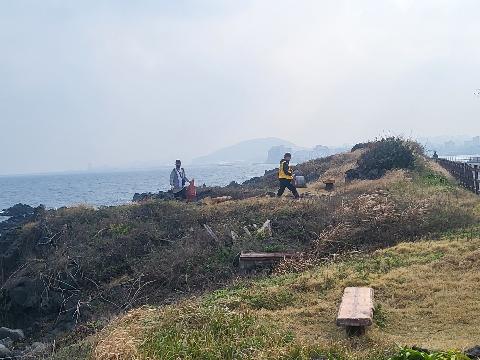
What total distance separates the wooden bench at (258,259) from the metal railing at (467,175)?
907cm

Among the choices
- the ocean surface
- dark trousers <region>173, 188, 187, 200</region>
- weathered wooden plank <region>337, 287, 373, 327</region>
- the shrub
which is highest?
the shrub

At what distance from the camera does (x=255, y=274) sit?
12.6m

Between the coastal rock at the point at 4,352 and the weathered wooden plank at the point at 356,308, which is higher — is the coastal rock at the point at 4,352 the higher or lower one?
the lower one

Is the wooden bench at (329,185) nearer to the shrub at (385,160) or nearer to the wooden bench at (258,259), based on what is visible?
the shrub at (385,160)

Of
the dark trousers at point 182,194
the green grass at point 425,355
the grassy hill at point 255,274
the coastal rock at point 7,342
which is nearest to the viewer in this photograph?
the green grass at point 425,355

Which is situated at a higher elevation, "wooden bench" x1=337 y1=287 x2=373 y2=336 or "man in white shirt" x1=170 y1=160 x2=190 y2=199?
"man in white shirt" x1=170 y1=160 x2=190 y2=199

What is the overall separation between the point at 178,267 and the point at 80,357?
22.5 feet

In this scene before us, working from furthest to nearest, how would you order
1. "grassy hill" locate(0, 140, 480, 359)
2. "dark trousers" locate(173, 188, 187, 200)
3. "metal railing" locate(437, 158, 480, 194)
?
"dark trousers" locate(173, 188, 187, 200) < "metal railing" locate(437, 158, 480, 194) < "grassy hill" locate(0, 140, 480, 359)

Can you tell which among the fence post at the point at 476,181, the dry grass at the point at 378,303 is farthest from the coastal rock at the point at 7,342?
the fence post at the point at 476,181

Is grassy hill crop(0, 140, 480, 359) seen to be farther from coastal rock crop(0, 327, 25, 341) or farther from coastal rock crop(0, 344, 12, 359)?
coastal rock crop(0, 344, 12, 359)

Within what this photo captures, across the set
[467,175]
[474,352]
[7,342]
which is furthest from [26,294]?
[467,175]

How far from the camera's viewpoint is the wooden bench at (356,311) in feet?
22.8

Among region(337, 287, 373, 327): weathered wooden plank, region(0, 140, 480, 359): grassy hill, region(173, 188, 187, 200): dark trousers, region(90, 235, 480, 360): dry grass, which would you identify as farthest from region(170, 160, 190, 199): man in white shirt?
region(337, 287, 373, 327): weathered wooden plank

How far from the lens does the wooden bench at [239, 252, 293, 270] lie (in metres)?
13.2
